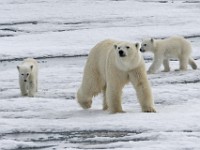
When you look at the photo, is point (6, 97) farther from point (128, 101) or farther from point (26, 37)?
point (26, 37)

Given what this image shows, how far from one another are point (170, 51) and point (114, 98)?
5430 millimetres

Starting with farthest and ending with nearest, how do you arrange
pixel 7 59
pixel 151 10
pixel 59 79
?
1. pixel 151 10
2. pixel 7 59
3. pixel 59 79

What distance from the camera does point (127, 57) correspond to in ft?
25.6

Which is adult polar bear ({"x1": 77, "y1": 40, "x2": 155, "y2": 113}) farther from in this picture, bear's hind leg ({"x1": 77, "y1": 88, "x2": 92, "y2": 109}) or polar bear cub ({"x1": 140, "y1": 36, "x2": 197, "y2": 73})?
polar bear cub ({"x1": 140, "y1": 36, "x2": 197, "y2": 73})

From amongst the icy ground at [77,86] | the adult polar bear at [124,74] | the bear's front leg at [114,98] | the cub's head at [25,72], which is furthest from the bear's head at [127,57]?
the cub's head at [25,72]

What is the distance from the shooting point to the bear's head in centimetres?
778

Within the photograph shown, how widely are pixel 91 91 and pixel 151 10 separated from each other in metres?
16.5

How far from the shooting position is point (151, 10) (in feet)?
81.5

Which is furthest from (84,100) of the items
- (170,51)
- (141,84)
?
(170,51)

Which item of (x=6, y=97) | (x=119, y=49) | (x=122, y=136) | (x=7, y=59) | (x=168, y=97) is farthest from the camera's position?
(x=7, y=59)

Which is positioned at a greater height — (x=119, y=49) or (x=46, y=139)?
(x=119, y=49)

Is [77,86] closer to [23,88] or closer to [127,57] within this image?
[23,88]

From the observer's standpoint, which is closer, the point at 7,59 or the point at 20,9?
the point at 7,59

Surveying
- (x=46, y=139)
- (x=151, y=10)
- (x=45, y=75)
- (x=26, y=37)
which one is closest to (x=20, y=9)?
(x=151, y=10)
